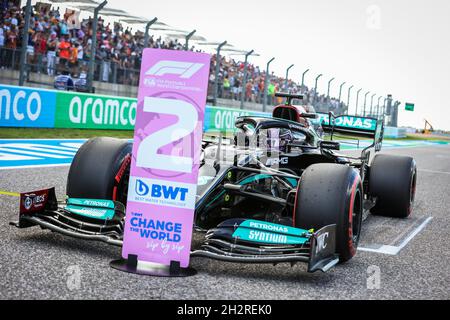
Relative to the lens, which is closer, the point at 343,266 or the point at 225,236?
the point at 225,236

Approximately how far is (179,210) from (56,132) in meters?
11.6

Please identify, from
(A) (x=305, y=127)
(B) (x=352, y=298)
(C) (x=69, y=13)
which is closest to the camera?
(B) (x=352, y=298)

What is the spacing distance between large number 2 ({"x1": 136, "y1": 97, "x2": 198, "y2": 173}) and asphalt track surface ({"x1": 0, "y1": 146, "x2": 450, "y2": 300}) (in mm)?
727

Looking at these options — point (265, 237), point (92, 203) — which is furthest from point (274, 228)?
point (92, 203)

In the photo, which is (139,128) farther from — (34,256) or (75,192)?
(75,192)

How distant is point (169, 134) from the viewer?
4016mm

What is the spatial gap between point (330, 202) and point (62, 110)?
39.7 feet

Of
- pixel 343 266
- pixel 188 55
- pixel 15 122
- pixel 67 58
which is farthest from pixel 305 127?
pixel 67 58

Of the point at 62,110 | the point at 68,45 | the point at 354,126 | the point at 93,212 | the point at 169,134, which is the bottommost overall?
the point at 93,212

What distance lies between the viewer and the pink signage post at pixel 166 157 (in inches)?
157

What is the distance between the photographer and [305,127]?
6.73 m

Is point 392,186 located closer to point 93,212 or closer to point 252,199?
point 252,199

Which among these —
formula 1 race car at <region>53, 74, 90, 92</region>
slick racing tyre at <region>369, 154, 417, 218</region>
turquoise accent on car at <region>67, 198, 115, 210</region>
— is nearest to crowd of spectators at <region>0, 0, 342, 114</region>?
formula 1 race car at <region>53, 74, 90, 92</region>

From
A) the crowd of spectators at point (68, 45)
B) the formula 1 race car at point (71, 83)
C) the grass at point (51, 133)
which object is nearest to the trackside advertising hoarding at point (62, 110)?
the grass at point (51, 133)
